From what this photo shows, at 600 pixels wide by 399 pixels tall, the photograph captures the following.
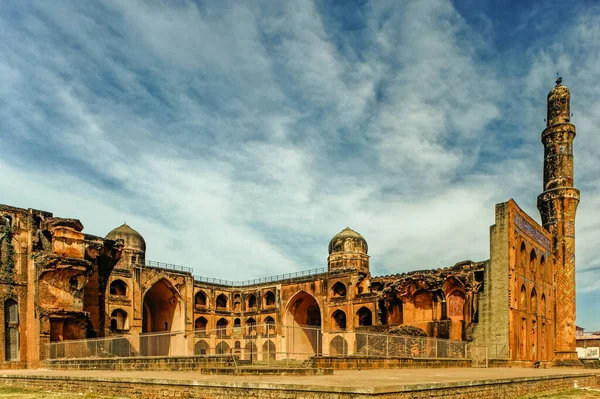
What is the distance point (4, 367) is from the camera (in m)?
23.0

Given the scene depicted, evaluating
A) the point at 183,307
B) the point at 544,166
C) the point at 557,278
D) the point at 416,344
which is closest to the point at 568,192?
the point at 544,166

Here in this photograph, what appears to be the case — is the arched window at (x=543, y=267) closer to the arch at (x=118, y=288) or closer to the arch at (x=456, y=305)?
the arch at (x=456, y=305)

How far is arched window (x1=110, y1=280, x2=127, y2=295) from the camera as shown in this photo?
42022mm

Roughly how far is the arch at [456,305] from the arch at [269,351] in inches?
766

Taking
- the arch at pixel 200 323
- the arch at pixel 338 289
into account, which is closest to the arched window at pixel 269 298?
the arch at pixel 200 323

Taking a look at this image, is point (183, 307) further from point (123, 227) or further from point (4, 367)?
point (4, 367)

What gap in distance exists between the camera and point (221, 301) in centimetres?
5175

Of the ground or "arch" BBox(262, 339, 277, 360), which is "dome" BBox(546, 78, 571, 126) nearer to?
"arch" BBox(262, 339, 277, 360)

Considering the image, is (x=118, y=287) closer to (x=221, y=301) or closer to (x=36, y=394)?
(x=221, y=301)

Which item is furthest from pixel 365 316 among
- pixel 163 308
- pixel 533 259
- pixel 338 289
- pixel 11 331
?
pixel 11 331

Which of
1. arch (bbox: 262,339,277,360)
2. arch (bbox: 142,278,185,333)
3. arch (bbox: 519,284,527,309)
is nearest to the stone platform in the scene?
arch (bbox: 262,339,277,360)

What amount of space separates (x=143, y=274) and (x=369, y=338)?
26827 mm

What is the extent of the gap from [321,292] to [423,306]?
1411 centimetres

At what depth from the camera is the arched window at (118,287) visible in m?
42.0
